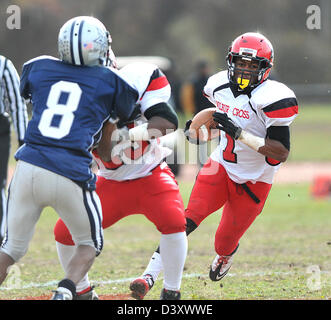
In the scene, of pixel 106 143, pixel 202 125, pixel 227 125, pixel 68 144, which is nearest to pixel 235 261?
pixel 202 125

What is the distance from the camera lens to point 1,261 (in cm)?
384

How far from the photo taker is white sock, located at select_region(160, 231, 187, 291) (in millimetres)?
4359

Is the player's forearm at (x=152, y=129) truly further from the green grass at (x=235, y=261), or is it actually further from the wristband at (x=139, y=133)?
the green grass at (x=235, y=261)

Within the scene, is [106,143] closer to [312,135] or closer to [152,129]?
[152,129]

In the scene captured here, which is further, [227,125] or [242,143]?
[242,143]

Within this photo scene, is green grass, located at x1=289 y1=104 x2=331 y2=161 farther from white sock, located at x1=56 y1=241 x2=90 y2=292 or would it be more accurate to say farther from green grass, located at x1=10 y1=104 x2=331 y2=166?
white sock, located at x1=56 y1=241 x2=90 y2=292

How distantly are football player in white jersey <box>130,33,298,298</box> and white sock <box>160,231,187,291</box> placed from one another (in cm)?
39

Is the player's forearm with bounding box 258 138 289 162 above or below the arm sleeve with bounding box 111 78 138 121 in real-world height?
below

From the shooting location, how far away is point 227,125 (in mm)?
4688

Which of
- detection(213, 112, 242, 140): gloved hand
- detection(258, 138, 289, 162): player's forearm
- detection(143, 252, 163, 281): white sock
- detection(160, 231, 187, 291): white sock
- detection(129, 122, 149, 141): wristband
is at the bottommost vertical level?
detection(143, 252, 163, 281): white sock

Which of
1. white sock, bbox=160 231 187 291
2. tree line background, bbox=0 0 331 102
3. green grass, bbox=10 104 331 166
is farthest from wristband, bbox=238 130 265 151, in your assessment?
tree line background, bbox=0 0 331 102

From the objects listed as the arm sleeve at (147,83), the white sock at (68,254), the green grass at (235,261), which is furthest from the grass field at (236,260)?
the arm sleeve at (147,83)

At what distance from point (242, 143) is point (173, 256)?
112cm
